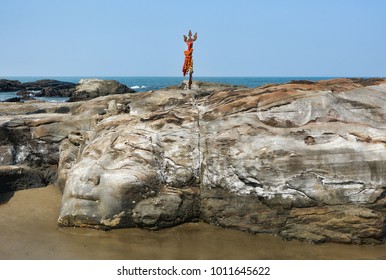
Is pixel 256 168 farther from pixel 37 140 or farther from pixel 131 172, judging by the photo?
pixel 37 140

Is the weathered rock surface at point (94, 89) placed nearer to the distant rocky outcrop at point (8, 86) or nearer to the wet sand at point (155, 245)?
the wet sand at point (155, 245)

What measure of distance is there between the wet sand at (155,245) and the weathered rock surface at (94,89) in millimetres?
25359

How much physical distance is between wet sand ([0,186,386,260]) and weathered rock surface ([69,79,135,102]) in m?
25.4

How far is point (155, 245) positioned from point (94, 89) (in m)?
28.0

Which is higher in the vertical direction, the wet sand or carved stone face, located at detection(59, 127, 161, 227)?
carved stone face, located at detection(59, 127, 161, 227)

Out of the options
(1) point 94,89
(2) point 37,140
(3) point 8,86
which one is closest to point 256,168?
(2) point 37,140

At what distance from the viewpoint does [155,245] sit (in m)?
7.30

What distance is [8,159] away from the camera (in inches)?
443

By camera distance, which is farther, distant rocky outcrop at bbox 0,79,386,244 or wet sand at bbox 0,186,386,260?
distant rocky outcrop at bbox 0,79,386,244

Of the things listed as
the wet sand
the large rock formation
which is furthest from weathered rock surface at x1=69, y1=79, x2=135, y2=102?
the wet sand

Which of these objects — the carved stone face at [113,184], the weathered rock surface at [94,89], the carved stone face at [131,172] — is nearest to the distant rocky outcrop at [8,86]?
the weathered rock surface at [94,89]

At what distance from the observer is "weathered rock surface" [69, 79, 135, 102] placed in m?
32.7

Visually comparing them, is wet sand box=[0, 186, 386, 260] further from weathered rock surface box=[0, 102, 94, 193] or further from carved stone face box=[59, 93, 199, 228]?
weathered rock surface box=[0, 102, 94, 193]

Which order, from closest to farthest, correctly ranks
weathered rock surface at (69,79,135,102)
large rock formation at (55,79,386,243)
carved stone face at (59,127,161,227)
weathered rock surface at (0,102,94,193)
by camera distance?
large rock formation at (55,79,386,243), carved stone face at (59,127,161,227), weathered rock surface at (0,102,94,193), weathered rock surface at (69,79,135,102)
